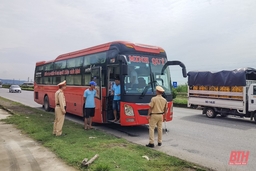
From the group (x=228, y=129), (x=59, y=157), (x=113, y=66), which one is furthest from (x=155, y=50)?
(x=59, y=157)

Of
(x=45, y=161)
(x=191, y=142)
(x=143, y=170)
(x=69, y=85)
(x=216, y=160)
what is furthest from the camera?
(x=69, y=85)

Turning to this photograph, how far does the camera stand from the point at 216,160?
605cm

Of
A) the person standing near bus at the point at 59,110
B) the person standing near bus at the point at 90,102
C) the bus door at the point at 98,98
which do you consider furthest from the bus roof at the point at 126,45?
the person standing near bus at the point at 59,110

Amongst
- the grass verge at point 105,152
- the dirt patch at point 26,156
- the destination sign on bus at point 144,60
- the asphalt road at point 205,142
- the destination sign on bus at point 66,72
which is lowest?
the asphalt road at point 205,142

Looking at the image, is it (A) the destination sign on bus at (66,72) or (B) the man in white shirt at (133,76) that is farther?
(A) the destination sign on bus at (66,72)

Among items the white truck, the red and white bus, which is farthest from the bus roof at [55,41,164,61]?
the white truck

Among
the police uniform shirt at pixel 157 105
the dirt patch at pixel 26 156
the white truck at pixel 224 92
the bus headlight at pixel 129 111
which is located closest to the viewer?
the dirt patch at pixel 26 156

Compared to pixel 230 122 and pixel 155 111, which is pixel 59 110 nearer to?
pixel 155 111

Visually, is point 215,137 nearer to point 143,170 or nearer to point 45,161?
point 143,170

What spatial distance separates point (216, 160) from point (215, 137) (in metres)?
2.82

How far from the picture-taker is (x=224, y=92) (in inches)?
526

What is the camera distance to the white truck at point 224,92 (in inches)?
489

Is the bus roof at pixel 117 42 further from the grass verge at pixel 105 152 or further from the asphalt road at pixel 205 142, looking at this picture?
the grass verge at pixel 105 152

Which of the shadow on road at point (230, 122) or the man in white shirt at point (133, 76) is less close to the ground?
the man in white shirt at point (133, 76)
